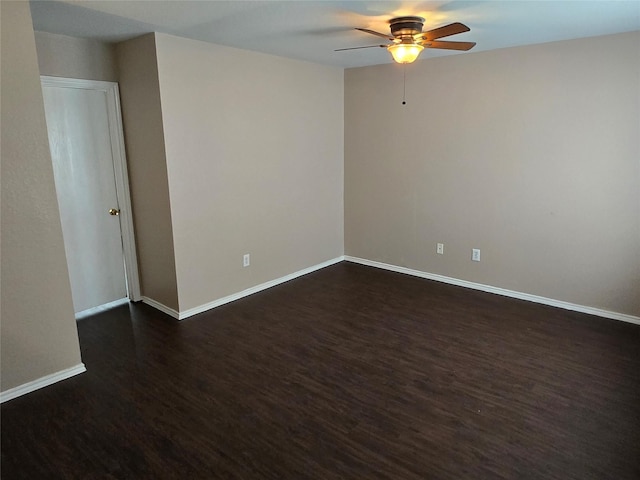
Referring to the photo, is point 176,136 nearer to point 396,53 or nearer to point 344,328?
→ point 396,53

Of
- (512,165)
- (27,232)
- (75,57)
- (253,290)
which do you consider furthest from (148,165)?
(512,165)

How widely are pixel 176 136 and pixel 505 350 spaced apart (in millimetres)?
3117

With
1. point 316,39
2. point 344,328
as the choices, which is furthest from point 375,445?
point 316,39

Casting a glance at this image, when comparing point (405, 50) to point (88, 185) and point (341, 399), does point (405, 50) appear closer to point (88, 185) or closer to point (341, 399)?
point (341, 399)

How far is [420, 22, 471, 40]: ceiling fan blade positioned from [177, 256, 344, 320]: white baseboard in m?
2.82

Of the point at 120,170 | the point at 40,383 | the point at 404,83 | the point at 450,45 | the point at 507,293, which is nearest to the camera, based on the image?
the point at 40,383

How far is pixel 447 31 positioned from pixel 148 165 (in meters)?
2.59

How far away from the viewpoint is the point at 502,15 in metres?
2.79

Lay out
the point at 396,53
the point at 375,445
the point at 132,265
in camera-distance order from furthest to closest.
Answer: the point at 132,265 → the point at 396,53 → the point at 375,445

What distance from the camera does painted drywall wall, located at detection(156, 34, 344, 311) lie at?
3.56 meters

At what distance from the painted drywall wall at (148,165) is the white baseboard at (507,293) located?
249 centimetres

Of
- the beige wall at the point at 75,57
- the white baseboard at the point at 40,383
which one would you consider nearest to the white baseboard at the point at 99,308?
the white baseboard at the point at 40,383

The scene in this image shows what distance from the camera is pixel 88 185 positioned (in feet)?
12.3

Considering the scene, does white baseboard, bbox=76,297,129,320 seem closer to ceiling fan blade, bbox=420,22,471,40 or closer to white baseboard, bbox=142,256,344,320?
white baseboard, bbox=142,256,344,320
